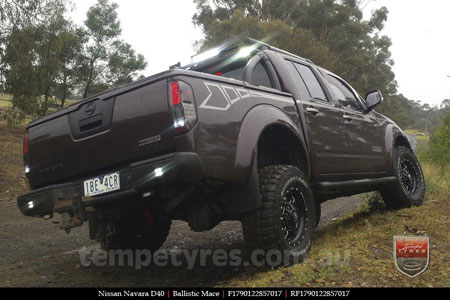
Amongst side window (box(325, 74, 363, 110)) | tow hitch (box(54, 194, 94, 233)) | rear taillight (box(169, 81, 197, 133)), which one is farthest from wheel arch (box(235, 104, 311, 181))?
side window (box(325, 74, 363, 110))

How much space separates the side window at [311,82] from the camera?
424cm

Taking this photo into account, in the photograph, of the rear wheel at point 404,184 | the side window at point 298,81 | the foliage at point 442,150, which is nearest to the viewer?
the side window at point 298,81

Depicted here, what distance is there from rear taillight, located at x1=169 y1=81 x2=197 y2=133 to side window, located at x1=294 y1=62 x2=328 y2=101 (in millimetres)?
2021

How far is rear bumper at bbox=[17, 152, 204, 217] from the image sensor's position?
7.86ft

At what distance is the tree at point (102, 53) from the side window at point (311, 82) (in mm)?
21987

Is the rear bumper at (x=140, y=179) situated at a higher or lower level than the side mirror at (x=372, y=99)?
lower

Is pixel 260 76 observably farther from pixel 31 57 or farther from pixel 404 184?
pixel 31 57

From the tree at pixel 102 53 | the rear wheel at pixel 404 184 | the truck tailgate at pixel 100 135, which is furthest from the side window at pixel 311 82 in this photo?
the tree at pixel 102 53

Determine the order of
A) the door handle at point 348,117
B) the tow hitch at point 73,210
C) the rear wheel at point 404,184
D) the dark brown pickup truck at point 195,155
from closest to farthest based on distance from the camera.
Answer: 1. the dark brown pickup truck at point 195,155
2. the tow hitch at point 73,210
3. the door handle at point 348,117
4. the rear wheel at point 404,184

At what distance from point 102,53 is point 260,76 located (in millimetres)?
23061

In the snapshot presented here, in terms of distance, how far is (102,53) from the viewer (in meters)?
24.7

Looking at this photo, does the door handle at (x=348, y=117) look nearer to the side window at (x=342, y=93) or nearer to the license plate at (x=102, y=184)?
the side window at (x=342, y=93)

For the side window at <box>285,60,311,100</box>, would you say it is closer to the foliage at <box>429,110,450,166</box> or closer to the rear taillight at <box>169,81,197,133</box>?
the rear taillight at <box>169,81,197,133</box>

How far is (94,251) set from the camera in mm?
4422
